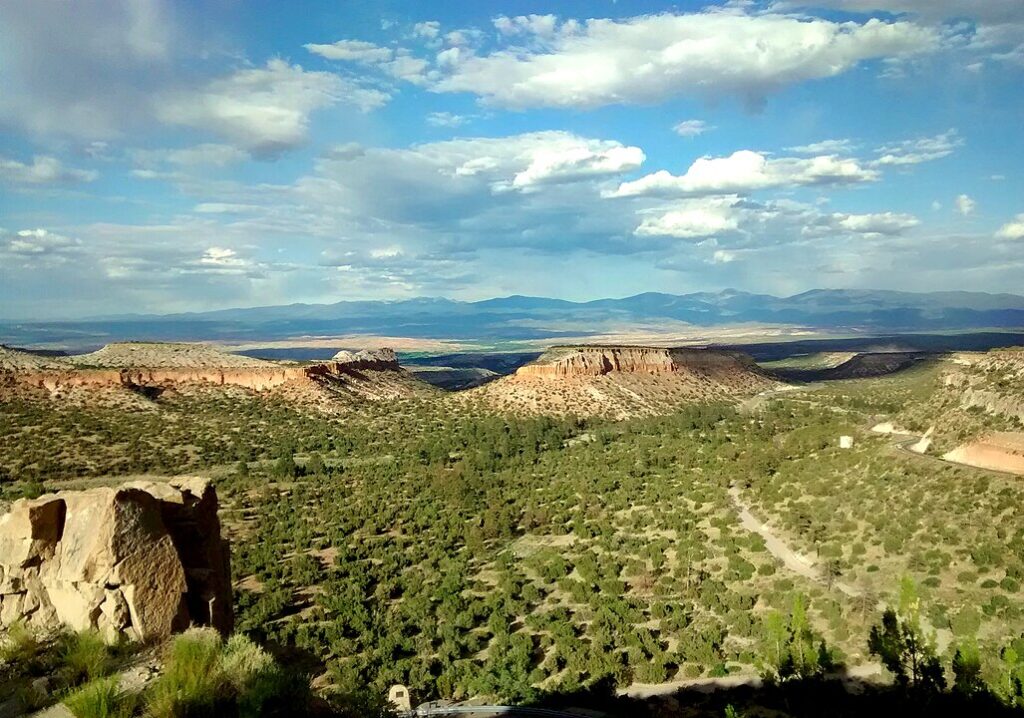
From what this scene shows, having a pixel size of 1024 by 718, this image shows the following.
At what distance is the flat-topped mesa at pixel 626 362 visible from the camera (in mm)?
80188

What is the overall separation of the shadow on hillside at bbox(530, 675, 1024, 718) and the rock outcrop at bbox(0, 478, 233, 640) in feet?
41.9

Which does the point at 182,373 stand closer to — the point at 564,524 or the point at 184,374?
the point at 184,374

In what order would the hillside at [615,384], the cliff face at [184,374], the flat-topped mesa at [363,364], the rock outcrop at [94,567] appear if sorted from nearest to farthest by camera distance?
the rock outcrop at [94,567]
the cliff face at [184,374]
the hillside at [615,384]
the flat-topped mesa at [363,364]

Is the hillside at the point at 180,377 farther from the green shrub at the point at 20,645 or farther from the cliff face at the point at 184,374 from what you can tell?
the green shrub at the point at 20,645

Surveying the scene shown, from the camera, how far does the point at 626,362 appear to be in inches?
3361

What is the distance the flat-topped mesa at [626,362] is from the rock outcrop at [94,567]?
2753 inches

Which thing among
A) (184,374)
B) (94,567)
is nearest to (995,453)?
(94,567)

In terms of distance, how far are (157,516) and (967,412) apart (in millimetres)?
35916

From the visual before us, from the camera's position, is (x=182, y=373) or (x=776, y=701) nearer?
(x=776, y=701)

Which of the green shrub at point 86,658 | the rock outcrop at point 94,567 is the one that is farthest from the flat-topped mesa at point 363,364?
the green shrub at point 86,658

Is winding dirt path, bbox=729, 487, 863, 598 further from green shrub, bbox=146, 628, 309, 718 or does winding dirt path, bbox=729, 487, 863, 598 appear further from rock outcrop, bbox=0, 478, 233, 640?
rock outcrop, bbox=0, 478, 233, 640

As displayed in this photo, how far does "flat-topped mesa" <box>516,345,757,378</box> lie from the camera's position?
80.2 m

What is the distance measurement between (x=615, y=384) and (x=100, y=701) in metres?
73.3

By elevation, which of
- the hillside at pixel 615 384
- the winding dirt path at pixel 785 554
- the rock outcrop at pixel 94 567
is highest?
the rock outcrop at pixel 94 567
